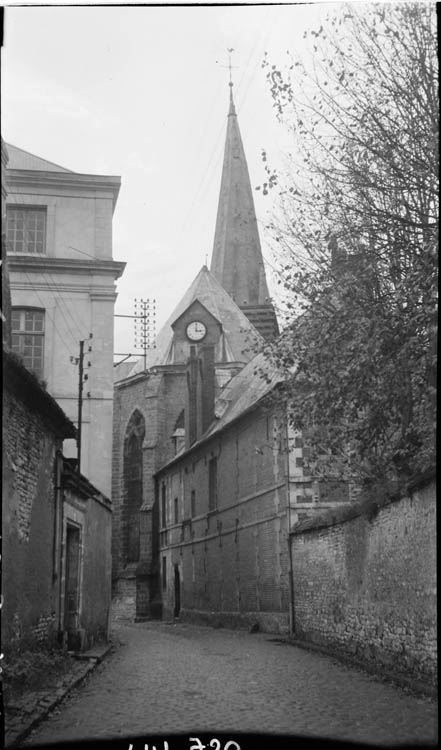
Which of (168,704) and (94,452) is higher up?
(94,452)

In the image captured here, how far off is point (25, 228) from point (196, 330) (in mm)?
24933

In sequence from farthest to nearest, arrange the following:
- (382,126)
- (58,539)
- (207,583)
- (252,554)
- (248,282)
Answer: (248,282) < (207,583) < (252,554) < (58,539) < (382,126)

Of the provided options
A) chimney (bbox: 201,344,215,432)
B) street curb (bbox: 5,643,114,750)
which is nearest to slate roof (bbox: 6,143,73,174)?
street curb (bbox: 5,643,114,750)

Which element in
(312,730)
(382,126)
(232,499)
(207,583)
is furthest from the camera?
(207,583)

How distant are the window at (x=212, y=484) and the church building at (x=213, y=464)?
6 cm

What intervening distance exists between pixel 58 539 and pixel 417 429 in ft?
20.5

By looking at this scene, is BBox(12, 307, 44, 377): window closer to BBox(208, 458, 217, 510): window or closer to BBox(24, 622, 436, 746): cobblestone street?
BBox(24, 622, 436, 746): cobblestone street

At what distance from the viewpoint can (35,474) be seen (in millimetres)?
12484

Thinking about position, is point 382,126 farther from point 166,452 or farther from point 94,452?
point 166,452

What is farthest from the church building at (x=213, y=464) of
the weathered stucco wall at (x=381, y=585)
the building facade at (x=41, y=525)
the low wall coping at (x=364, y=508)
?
the building facade at (x=41, y=525)

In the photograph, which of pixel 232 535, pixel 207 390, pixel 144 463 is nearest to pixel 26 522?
pixel 232 535

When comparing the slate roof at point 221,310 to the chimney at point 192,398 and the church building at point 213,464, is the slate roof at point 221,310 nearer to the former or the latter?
the church building at point 213,464

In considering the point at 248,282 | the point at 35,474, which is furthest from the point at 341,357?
the point at 248,282

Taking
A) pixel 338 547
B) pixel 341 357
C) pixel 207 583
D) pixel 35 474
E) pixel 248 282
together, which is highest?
pixel 248 282
